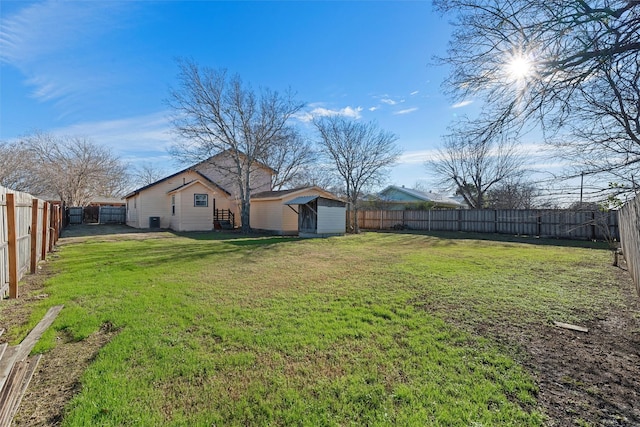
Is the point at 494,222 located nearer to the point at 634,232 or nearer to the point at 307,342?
the point at 634,232

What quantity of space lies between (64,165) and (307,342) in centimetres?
3578

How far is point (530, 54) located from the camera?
3.99 meters

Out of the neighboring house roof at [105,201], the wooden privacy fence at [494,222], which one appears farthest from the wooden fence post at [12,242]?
the neighboring house roof at [105,201]

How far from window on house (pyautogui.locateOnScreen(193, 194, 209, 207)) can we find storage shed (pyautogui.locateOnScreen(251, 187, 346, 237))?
10.5 ft

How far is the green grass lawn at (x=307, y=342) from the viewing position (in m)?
2.18

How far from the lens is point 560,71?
3787 millimetres

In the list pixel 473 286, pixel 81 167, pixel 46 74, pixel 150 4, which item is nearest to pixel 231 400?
pixel 473 286

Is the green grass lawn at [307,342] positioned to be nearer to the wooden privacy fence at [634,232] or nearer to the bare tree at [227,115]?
the wooden privacy fence at [634,232]

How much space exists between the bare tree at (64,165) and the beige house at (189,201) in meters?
9.10

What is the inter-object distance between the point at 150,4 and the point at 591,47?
9.96m

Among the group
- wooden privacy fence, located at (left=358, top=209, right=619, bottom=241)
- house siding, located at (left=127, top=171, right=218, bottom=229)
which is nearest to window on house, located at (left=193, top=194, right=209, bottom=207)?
house siding, located at (left=127, top=171, right=218, bottom=229)

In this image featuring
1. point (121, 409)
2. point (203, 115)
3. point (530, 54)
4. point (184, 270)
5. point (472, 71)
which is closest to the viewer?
point (121, 409)

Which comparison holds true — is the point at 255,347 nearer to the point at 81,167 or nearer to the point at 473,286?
the point at 473,286

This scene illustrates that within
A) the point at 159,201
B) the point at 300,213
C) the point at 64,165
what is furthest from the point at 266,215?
the point at 64,165
